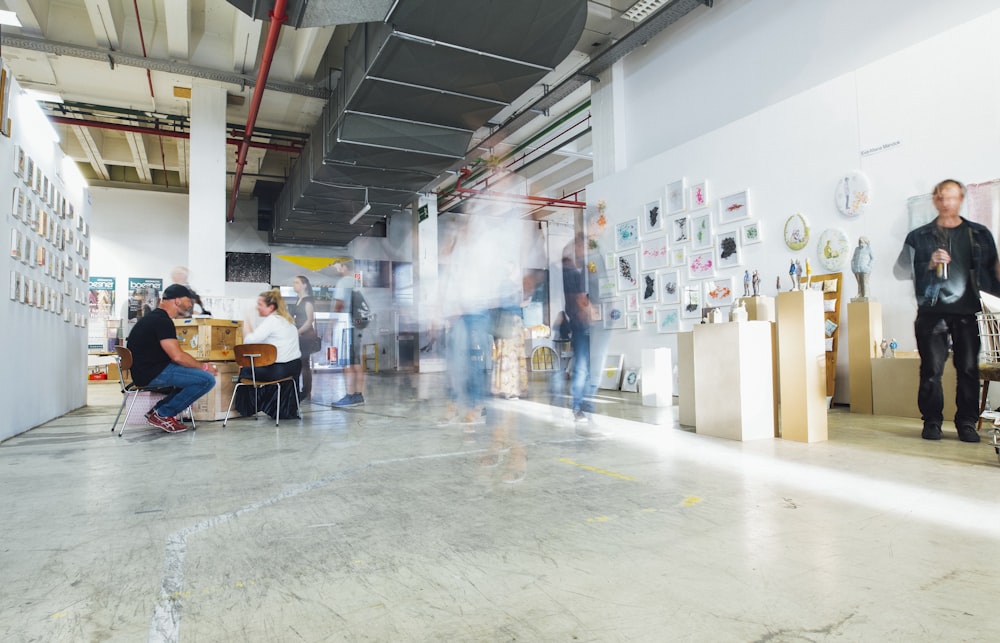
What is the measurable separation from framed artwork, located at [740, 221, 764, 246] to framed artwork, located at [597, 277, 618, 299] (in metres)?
2.13

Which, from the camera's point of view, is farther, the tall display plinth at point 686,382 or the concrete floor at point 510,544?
A: the tall display plinth at point 686,382

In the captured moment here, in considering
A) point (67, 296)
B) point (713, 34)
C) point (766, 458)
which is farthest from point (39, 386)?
point (713, 34)

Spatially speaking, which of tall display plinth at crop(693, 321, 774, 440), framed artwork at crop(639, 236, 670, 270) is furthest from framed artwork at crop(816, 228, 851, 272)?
tall display plinth at crop(693, 321, 774, 440)

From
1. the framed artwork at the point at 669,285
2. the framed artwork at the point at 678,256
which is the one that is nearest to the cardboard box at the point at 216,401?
the framed artwork at the point at 669,285

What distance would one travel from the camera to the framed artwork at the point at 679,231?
6754mm

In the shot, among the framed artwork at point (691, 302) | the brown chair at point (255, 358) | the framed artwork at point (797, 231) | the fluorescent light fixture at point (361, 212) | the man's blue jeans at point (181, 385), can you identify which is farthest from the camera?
the fluorescent light fixture at point (361, 212)

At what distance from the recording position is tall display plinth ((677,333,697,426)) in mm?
4559

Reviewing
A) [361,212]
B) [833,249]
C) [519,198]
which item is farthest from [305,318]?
[519,198]

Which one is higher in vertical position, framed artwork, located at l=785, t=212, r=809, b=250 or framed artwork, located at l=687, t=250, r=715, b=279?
A: framed artwork, located at l=785, t=212, r=809, b=250

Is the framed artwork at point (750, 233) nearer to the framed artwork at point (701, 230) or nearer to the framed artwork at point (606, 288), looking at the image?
the framed artwork at point (701, 230)

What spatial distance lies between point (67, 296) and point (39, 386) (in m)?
1.45

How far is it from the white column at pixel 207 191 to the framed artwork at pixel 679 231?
252 inches

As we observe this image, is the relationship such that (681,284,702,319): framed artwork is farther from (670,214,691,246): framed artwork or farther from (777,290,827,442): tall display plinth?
(777,290,827,442): tall display plinth

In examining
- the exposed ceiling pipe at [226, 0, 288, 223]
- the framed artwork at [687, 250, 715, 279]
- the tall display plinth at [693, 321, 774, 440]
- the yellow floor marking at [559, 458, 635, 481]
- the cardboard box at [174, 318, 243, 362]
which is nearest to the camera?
the yellow floor marking at [559, 458, 635, 481]
